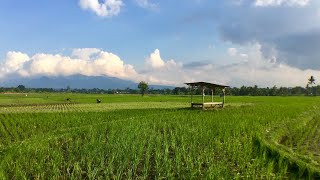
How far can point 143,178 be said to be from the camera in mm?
8039

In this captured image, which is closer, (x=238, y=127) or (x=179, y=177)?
(x=179, y=177)

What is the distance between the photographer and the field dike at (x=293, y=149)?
8.99 metres

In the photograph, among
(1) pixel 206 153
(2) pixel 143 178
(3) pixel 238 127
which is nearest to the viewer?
(2) pixel 143 178

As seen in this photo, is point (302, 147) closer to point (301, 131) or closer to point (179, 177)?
point (301, 131)

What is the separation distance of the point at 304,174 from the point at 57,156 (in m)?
6.42

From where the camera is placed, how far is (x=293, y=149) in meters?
12.8

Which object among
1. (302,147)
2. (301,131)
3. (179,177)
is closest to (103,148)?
(179,177)

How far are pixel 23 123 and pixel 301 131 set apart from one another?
15.1 metres

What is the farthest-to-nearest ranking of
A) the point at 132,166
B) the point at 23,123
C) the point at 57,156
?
the point at 23,123 < the point at 57,156 < the point at 132,166

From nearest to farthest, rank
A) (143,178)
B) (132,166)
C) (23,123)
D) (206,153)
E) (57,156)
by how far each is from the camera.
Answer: (143,178) < (132,166) < (57,156) < (206,153) < (23,123)

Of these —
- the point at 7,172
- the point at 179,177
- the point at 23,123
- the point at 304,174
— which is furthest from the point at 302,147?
the point at 23,123

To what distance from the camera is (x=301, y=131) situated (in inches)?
687

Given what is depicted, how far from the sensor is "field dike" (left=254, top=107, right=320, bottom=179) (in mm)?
8992

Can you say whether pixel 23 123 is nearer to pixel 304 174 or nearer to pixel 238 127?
pixel 238 127
